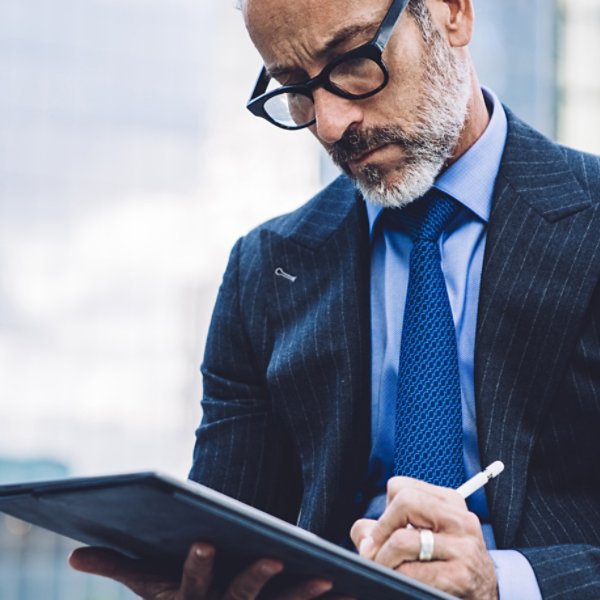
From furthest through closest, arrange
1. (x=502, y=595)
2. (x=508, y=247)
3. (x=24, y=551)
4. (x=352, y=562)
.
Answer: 1. (x=24, y=551)
2. (x=508, y=247)
3. (x=502, y=595)
4. (x=352, y=562)

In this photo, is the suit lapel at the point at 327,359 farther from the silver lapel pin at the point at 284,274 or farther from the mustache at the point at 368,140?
the mustache at the point at 368,140

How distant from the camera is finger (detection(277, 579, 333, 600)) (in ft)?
4.03

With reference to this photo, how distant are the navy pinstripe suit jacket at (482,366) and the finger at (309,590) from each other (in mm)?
383

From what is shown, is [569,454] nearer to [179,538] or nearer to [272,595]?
[272,595]

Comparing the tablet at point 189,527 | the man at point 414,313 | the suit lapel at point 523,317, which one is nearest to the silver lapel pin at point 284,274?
the man at point 414,313

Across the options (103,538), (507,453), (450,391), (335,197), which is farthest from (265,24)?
(103,538)

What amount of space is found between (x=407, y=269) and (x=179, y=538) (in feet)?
2.58

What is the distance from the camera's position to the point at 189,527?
3.84 feet

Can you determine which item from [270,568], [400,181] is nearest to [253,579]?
[270,568]

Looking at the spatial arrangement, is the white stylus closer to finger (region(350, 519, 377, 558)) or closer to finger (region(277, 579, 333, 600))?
finger (region(350, 519, 377, 558))

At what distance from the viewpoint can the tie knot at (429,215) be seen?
184cm

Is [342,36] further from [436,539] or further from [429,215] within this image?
[436,539]

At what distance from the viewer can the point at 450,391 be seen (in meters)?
1.71

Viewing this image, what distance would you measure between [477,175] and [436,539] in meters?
0.71
